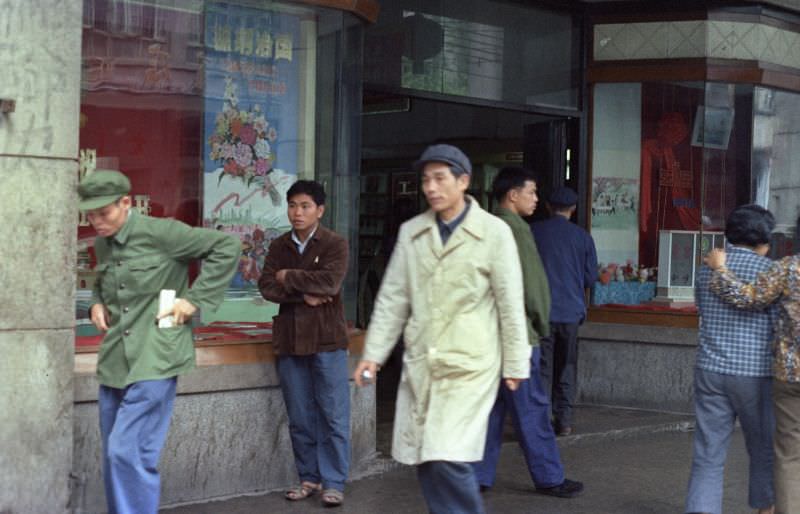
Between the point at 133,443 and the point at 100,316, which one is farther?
the point at 100,316

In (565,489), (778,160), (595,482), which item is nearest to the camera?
(565,489)

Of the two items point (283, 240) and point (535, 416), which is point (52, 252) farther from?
point (535, 416)

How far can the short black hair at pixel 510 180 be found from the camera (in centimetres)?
695

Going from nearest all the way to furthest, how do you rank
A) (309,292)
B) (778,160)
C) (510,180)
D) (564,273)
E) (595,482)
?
1. (309,292)
2. (510,180)
3. (595,482)
4. (564,273)
5. (778,160)

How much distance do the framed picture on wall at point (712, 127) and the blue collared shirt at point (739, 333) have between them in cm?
473

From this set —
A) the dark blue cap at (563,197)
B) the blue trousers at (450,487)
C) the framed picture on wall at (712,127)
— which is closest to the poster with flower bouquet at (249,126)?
the dark blue cap at (563,197)

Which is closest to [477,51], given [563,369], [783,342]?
[563,369]

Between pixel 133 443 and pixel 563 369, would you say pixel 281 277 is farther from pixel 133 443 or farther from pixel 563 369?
pixel 563 369

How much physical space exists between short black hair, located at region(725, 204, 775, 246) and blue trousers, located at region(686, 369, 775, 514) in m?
0.69

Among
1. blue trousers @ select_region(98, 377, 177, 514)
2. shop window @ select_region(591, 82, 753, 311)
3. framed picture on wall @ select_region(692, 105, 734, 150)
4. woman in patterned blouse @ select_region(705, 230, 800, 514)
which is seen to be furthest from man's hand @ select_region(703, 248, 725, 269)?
framed picture on wall @ select_region(692, 105, 734, 150)

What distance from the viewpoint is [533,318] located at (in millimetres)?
6457

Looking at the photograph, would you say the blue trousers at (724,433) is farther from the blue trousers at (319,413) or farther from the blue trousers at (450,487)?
the blue trousers at (319,413)

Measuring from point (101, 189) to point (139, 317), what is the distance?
1.87 feet

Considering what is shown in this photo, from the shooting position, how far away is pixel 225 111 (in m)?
7.73
